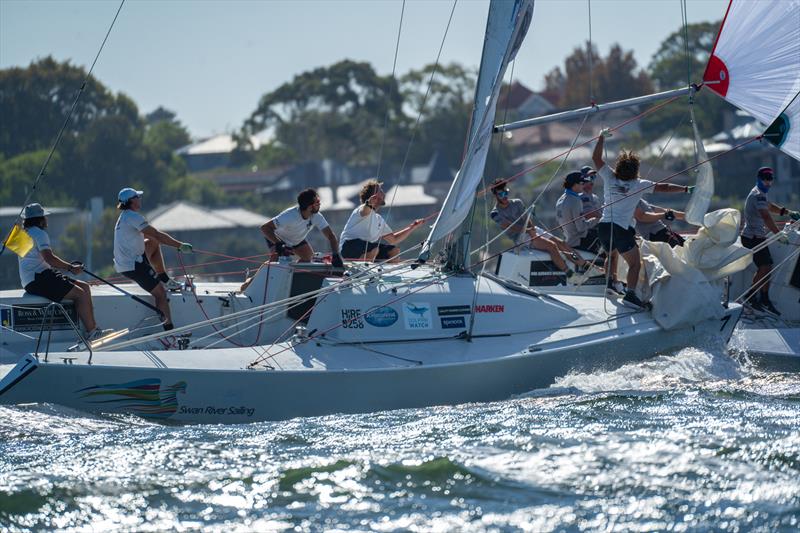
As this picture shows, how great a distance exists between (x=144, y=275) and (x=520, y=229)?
3.80m

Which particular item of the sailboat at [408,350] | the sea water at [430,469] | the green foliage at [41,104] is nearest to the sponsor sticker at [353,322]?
the sailboat at [408,350]

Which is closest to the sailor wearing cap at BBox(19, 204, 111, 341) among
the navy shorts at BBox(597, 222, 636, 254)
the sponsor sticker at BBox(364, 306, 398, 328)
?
the sponsor sticker at BBox(364, 306, 398, 328)

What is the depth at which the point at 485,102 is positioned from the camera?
9703mm

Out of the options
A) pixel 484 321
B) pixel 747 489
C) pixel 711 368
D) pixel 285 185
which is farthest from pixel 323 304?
pixel 285 185

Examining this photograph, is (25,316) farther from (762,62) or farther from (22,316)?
(762,62)

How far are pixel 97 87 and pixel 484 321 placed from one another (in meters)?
39.4

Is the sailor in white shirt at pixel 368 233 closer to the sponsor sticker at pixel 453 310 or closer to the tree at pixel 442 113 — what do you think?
the sponsor sticker at pixel 453 310

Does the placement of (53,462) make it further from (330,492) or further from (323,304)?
(323,304)

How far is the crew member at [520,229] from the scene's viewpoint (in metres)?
11.5

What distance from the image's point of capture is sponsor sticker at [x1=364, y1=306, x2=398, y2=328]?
9.25 m

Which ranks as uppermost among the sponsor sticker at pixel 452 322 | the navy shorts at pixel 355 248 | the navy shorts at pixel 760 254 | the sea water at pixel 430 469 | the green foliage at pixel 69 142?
the green foliage at pixel 69 142

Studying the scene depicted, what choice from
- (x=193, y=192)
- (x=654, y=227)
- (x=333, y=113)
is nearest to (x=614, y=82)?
(x=333, y=113)

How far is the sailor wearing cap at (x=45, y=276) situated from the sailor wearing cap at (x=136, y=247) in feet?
1.25

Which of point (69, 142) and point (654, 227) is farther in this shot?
point (69, 142)
